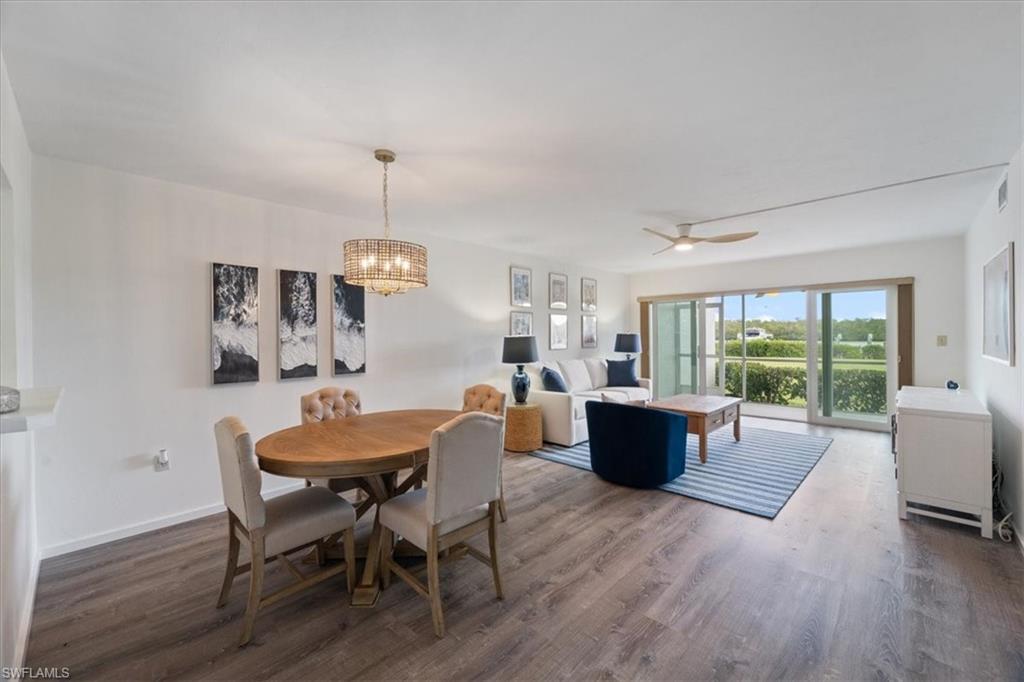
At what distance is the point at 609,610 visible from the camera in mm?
2070

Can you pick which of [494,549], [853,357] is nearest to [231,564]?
[494,549]

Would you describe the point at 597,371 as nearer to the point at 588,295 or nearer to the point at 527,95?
the point at 588,295

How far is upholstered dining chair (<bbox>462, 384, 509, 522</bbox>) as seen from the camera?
3.14 meters

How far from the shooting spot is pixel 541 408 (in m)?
5.12

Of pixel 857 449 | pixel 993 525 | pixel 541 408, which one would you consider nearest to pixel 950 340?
pixel 857 449

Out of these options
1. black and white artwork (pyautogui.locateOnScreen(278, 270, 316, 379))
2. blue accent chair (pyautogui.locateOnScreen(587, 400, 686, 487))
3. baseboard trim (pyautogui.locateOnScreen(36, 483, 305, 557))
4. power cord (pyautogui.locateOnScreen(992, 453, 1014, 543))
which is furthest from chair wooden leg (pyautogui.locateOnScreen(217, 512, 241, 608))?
power cord (pyautogui.locateOnScreen(992, 453, 1014, 543))

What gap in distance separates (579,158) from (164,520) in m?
3.73

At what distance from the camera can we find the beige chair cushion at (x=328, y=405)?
3037 mm

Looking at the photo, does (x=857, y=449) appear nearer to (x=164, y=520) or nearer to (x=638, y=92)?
(x=638, y=92)

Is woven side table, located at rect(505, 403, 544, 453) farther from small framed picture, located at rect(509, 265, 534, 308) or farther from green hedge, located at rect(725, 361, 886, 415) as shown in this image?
green hedge, located at rect(725, 361, 886, 415)

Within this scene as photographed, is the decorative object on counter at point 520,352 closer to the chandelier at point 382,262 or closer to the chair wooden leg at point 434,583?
the chandelier at point 382,262

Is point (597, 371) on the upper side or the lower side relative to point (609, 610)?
upper

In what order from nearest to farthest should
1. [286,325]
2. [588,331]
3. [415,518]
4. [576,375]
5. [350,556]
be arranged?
[415,518] → [350,556] → [286,325] → [576,375] → [588,331]

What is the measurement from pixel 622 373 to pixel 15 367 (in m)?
5.89
